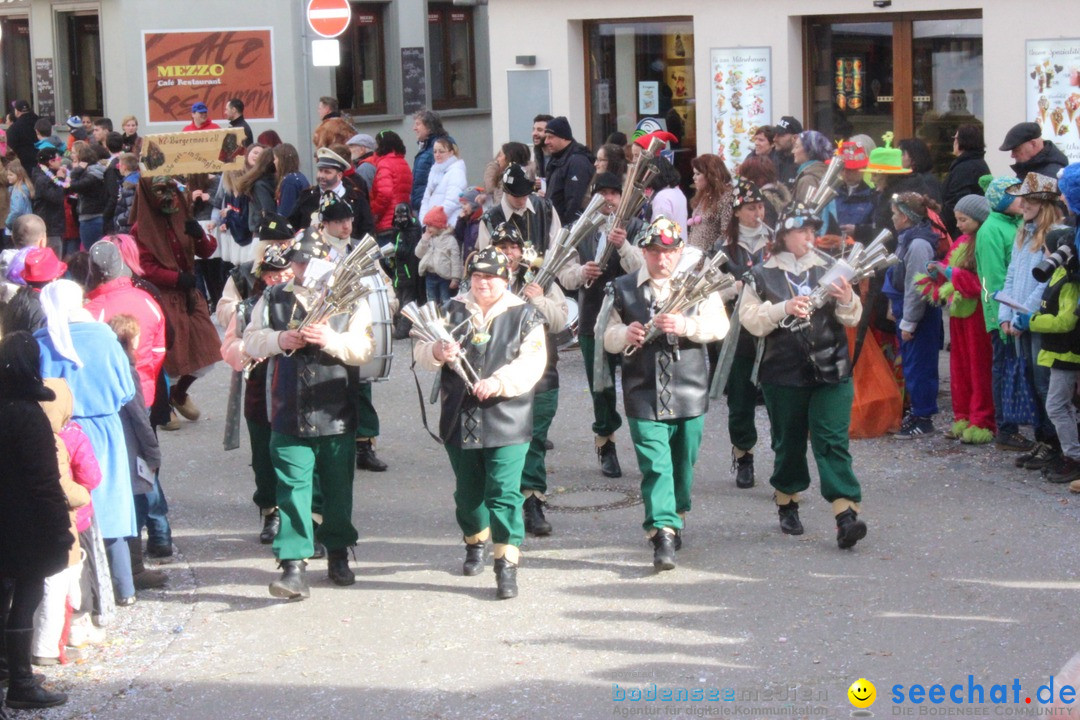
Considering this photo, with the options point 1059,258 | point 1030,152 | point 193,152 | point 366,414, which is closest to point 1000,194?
point 1059,258

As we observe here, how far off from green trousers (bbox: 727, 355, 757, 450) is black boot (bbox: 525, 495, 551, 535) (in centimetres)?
142

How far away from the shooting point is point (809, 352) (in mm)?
7664

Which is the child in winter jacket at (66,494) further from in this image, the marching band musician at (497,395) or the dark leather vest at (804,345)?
the dark leather vest at (804,345)

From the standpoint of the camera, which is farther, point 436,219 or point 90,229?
point 90,229

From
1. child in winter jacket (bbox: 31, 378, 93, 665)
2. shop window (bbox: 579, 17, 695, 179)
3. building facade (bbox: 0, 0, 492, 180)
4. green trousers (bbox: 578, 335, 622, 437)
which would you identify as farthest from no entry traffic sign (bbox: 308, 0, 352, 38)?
child in winter jacket (bbox: 31, 378, 93, 665)

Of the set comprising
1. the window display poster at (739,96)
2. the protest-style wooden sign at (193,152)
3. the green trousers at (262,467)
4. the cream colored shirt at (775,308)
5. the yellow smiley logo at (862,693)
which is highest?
the window display poster at (739,96)

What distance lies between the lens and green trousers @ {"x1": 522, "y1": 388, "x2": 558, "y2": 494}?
8.19 metres

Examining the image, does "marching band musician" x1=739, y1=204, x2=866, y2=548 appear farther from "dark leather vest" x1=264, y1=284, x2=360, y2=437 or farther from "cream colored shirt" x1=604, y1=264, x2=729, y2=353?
"dark leather vest" x1=264, y1=284, x2=360, y2=437

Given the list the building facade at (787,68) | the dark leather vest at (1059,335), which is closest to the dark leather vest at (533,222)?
the dark leather vest at (1059,335)

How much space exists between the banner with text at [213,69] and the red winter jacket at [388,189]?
7.78m

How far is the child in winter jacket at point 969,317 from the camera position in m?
9.71

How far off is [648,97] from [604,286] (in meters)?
7.39

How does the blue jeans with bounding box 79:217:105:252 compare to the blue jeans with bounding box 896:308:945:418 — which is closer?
the blue jeans with bounding box 896:308:945:418

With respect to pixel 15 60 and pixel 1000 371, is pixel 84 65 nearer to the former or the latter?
pixel 15 60
